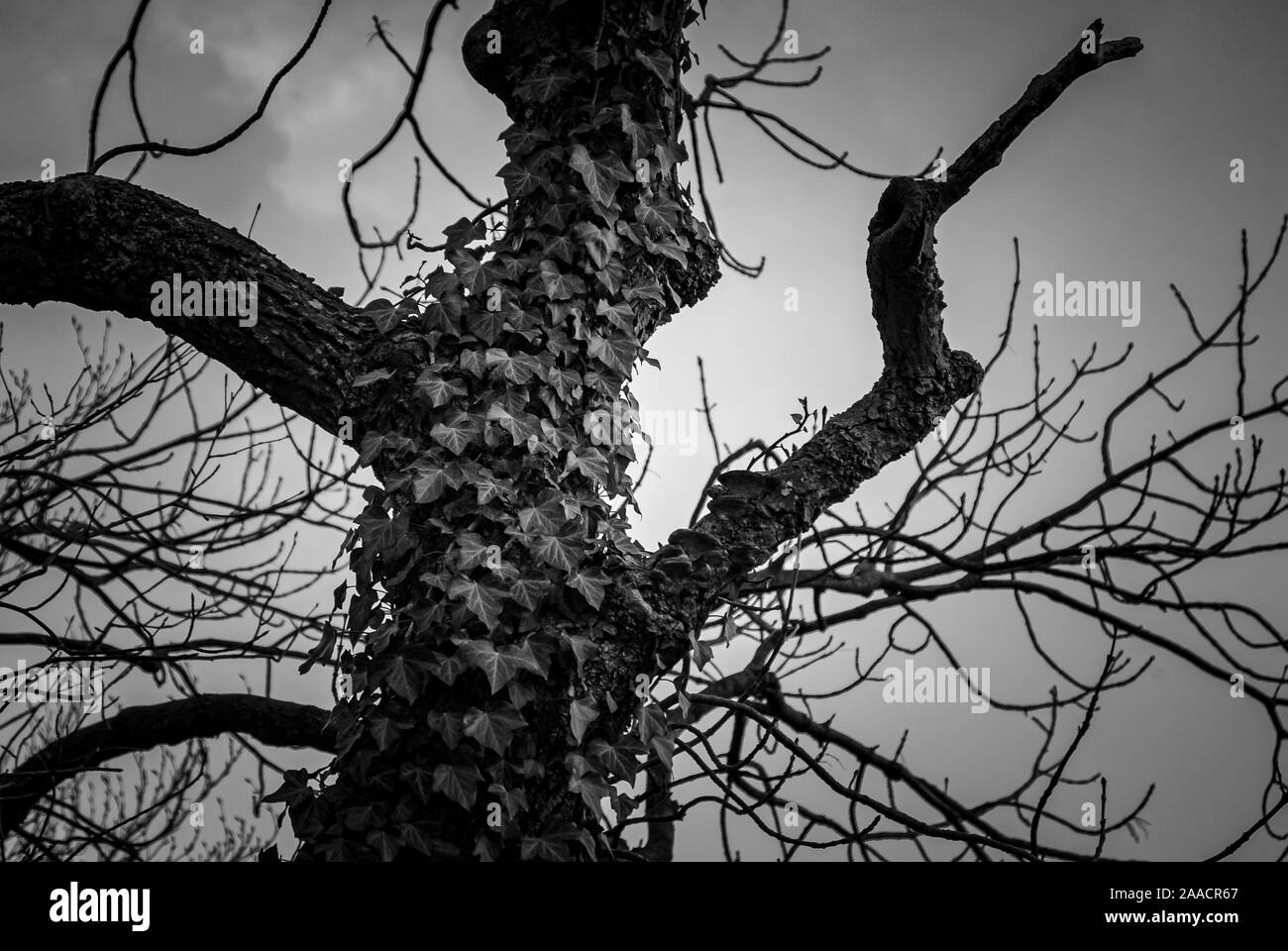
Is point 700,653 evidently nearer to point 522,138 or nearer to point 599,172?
point 599,172

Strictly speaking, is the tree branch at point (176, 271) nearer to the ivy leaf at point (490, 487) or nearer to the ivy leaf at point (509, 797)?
the ivy leaf at point (490, 487)

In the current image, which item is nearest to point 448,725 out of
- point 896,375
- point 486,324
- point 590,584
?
point 590,584

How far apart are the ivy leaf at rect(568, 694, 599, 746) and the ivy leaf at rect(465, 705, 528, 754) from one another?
111 mm

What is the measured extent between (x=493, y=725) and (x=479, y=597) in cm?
29

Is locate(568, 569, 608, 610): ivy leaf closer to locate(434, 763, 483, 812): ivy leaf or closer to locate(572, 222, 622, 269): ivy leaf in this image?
locate(434, 763, 483, 812): ivy leaf

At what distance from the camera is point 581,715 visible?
2.17m

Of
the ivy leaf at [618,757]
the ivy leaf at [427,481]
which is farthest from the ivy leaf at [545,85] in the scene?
the ivy leaf at [618,757]

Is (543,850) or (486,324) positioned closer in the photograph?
(543,850)

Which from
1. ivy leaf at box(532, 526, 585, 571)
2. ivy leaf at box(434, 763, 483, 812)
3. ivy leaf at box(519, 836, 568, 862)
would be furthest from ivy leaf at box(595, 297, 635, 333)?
ivy leaf at box(519, 836, 568, 862)

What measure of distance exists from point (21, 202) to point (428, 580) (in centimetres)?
157

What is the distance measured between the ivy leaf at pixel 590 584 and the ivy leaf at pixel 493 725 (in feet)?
1.04

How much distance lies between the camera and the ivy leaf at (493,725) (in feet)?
6.80
